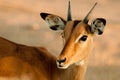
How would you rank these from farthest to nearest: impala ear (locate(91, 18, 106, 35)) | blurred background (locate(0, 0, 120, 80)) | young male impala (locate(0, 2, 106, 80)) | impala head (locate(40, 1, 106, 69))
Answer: blurred background (locate(0, 0, 120, 80)) < impala ear (locate(91, 18, 106, 35)) < young male impala (locate(0, 2, 106, 80)) < impala head (locate(40, 1, 106, 69))

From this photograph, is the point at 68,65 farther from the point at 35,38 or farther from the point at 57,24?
the point at 35,38

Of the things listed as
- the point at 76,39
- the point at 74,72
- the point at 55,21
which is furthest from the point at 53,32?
the point at 76,39

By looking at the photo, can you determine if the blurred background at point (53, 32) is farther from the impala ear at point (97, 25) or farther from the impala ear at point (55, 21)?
the impala ear at point (97, 25)

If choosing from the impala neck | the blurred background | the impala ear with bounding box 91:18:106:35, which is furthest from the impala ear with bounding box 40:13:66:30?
the blurred background

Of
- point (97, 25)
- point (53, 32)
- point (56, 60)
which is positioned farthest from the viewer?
point (53, 32)

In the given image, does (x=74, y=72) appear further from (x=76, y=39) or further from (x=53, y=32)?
(x=53, y=32)

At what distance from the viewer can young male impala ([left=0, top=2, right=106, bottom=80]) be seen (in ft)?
26.0

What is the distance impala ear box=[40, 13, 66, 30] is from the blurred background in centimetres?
277

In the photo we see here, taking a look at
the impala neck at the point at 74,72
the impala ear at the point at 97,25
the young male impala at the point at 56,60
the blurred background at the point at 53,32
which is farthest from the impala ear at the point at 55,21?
the blurred background at the point at 53,32

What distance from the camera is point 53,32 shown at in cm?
1254

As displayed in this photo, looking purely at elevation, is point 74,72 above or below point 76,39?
below

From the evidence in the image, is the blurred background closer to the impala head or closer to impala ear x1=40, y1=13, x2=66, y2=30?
impala ear x1=40, y1=13, x2=66, y2=30

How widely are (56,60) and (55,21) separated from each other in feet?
2.57

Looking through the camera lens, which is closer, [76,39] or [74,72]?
[76,39]
